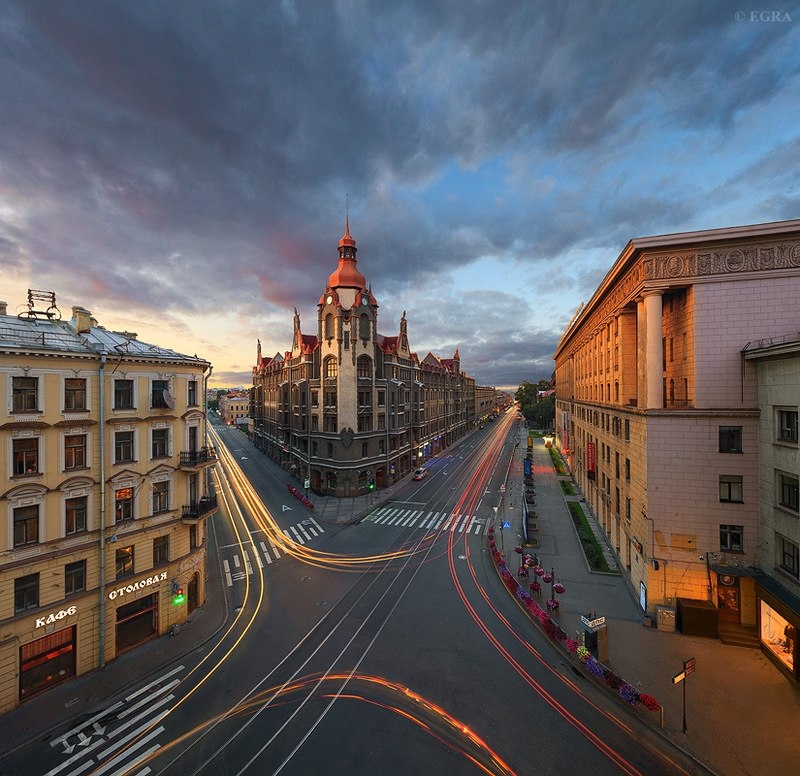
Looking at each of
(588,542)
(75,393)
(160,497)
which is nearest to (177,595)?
(160,497)

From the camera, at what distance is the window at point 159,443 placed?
2242 centimetres

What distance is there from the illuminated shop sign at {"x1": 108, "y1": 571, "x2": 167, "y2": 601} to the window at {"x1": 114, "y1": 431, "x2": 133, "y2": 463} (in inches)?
281

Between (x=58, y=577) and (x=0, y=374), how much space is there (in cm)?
1043

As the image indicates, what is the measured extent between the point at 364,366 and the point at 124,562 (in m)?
36.8

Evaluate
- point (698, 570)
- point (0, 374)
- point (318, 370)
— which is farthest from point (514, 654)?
point (318, 370)

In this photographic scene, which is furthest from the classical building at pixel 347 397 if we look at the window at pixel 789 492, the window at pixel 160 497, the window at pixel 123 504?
the window at pixel 789 492

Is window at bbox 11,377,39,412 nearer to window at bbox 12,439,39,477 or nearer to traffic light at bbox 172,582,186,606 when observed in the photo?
window at bbox 12,439,39,477

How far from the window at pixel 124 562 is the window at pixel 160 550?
4.05 ft

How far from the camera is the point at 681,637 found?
21.2 metres

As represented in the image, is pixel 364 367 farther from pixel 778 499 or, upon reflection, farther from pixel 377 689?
pixel 778 499

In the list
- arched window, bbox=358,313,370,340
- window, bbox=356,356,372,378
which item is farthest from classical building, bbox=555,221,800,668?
window, bbox=356,356,372,378

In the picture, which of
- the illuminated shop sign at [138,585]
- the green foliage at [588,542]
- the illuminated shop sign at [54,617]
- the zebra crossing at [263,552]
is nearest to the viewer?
the illuminated shop sign at [54,617]

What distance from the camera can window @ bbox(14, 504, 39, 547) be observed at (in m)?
17.5

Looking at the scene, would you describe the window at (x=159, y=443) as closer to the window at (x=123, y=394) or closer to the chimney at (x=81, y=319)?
the window at (x=123, y=394)
